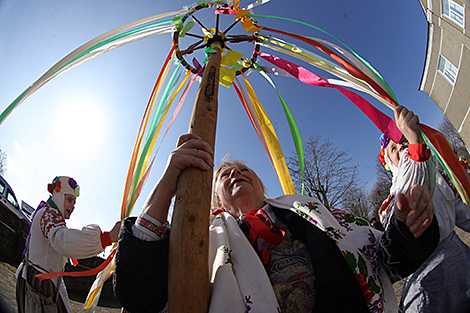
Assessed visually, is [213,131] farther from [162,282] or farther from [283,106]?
[283,106]

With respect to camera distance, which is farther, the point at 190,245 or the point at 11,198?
the point at 11,198

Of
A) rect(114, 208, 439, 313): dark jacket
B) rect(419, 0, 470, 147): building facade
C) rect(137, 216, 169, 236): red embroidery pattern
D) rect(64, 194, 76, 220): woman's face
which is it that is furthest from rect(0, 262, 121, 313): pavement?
rect(419, 0, 470, 147): building facade

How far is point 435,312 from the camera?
1.36m

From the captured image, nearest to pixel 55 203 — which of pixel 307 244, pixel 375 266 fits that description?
pixel 307 244

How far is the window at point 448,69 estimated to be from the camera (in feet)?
5.48

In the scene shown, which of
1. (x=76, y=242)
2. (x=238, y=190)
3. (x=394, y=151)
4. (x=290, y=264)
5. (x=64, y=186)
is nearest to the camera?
(x=290, y=264)

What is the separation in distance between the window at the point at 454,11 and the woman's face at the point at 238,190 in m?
2.01

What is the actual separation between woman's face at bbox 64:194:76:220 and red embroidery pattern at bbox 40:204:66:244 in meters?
0.27

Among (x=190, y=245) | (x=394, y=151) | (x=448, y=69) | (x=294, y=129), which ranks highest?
(x=294, y=129)

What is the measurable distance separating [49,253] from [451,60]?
4.57 m

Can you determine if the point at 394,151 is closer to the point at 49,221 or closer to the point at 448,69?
the point at 448,69

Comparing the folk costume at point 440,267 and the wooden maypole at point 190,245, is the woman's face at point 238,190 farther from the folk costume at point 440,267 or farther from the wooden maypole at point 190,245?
the folk costume at point 440,267

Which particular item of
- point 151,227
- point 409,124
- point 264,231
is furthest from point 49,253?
point 409,124

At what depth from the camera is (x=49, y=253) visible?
7.79ft
